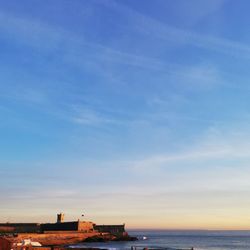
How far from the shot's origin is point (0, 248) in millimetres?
34562

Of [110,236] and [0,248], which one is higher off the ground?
[110,236]

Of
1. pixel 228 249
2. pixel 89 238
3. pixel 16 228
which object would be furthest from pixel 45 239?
pixel 228 249

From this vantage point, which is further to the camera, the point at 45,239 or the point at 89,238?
the point at 89,238

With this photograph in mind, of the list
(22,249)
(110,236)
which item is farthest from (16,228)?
(22,249)

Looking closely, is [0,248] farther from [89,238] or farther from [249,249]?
[89,238]

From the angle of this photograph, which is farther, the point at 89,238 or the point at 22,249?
the point at 89,238

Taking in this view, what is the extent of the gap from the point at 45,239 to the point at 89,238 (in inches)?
874

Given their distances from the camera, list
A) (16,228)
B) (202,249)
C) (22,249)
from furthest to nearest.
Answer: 1. (16,228)
2. (202,249)
3. (22,249)

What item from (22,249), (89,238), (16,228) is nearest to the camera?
(22,249)

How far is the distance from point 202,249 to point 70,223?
4730cm

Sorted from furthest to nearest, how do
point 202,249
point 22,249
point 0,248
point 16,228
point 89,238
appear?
point 16,228, point 89,238, point 202,249, point 22,249, point 0,248

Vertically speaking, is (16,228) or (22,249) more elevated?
(16,228)

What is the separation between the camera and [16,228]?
455ft

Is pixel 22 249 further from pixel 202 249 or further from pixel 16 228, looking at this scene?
pixel 16 228
